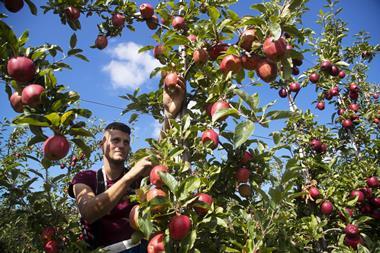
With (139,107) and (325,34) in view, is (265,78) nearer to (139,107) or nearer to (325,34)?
(139,107)

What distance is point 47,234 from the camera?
1964mm

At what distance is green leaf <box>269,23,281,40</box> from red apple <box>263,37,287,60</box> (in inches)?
1.4

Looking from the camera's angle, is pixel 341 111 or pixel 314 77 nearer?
pixel 314 77

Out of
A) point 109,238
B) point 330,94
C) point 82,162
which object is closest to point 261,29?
point 109,238

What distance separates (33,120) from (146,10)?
1584 millimetres

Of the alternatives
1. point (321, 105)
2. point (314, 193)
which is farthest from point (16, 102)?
point (321, 105)

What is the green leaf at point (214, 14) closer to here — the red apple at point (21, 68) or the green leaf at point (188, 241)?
the red apple at point (21, 68)

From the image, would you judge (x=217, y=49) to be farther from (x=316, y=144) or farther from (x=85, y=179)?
(x=316, y=144)

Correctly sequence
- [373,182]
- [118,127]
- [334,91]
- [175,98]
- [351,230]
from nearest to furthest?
[175,98]
[118,127]
[351,230]
[373,182]
[334,91]

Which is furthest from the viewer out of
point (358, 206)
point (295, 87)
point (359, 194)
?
point (295, 87)

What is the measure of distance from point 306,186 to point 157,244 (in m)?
2.78

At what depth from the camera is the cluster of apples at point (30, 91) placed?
1.50 metres

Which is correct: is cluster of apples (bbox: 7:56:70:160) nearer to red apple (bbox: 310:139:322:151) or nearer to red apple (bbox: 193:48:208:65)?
red apple (bbox: 193:48:208:65)

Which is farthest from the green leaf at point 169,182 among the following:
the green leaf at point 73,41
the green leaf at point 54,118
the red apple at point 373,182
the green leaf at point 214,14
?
the red apple at point 373,182
